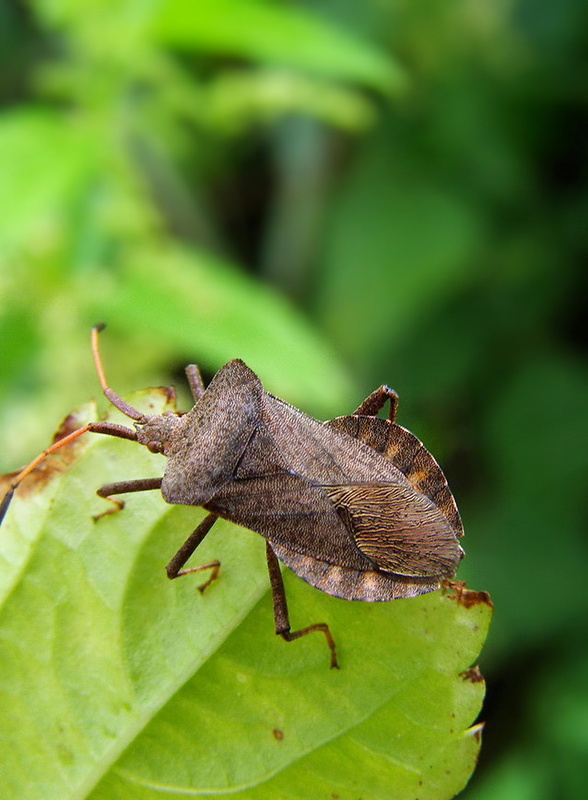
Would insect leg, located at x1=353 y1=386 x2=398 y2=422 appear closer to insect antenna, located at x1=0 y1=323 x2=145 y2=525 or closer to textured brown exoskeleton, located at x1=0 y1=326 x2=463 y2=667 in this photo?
textured brown exoskeleton, located at x1=0 y1=326 x2=463 y2=667

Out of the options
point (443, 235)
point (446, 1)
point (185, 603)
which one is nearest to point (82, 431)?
point (185, 603)

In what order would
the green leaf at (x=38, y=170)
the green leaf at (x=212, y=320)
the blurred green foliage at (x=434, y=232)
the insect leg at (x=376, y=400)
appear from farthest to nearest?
the blurred green foliage at (x=434, y=232) → the green leaf at (x=212, y=320) → the green leaf at (x=38, y=170) → the insect leg at (x=376, y=400)

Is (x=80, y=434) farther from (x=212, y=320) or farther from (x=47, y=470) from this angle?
(x=212, y=320)

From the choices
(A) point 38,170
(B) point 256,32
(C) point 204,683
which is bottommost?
(C) point 204,683

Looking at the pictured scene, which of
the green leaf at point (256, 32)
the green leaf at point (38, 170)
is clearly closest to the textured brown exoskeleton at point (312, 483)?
the green leaf at point (38, 170)

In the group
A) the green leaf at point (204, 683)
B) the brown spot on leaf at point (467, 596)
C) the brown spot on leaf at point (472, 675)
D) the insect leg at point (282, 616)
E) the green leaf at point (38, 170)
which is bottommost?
the green leaf at point (204, 683)

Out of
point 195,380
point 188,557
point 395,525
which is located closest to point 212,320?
Result: point 195,380

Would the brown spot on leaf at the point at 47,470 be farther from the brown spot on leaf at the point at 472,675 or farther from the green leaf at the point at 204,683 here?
the brown spot on leaf at the point at 472,675

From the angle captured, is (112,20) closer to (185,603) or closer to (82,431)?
(82,431)
